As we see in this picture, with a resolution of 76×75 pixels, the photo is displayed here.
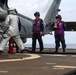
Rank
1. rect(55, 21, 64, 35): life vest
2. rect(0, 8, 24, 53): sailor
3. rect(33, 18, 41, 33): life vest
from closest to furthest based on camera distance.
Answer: rect(0, 8, 24, 53): sailor < rect(33, 18, 41, 33): life vest < rect(55, 21, 64, 35): life vest

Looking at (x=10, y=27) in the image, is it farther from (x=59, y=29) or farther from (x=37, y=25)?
(x=59, y=29)

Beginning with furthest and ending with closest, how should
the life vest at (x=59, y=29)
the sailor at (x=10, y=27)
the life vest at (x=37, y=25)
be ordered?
the life vest at (x=59, y=29)
the life vest at (x=37, y=25)
the sailor at (x=10, y=27)

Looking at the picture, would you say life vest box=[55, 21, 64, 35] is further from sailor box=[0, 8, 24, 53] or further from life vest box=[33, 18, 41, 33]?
sailor box=[0, 8, 24, 53]

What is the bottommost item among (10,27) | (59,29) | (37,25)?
(10,27)

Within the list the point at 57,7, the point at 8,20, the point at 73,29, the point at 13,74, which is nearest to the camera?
the point at 13,74

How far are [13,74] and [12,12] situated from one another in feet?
17.3

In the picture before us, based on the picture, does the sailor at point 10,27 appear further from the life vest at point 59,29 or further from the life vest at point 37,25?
the life vest at point 59,29

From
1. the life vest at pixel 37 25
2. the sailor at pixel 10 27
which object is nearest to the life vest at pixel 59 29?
the life vest at pixel 37 25

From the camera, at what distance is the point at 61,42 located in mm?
13273

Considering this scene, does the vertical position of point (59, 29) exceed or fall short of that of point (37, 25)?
it falls short

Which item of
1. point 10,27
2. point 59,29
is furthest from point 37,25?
point 10,27

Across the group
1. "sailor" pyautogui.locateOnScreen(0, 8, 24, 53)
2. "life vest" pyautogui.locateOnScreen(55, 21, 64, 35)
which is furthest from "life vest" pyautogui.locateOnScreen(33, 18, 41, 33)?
"sailor" pyautogui.locateOnScreen(0, 8, 24, 53)

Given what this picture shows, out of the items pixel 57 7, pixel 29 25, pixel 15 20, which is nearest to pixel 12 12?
pixel 15 20

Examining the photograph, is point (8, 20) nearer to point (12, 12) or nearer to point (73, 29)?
point (12, 12)
